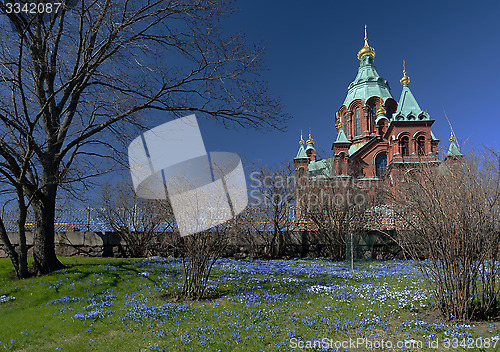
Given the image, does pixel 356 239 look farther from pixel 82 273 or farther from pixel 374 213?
pixel 82 273

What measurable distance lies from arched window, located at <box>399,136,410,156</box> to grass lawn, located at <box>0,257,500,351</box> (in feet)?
92.3

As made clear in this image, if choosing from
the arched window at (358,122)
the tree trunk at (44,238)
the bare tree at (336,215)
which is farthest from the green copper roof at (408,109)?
the tree trunk at (44,238)

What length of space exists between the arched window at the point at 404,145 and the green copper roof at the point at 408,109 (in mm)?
2078

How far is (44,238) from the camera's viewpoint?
8.60 m

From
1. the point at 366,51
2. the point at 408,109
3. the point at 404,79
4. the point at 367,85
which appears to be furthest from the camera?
the point at 366,51

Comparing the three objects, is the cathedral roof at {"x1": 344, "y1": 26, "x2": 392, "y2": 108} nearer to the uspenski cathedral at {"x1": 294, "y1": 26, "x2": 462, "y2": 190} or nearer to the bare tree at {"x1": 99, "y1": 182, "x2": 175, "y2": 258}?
the uspenski cathedral at {"x1": 294, "y1": 26, "x2": 462, "y2": 190}

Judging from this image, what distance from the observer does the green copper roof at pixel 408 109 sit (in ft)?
112

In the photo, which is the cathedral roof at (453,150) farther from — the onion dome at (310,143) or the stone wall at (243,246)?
the onion dome at (310,143)

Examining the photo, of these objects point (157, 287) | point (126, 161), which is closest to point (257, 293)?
point (157, 287)

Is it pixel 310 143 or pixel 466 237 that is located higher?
pixel 310 143

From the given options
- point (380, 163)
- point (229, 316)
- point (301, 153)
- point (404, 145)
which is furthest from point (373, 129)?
point (229, 316)

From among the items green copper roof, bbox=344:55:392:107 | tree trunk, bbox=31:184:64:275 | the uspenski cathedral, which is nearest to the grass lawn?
tree trunk, bbox=31:184:64:275

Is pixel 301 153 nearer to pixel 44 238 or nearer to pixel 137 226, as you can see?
pixel 137 226

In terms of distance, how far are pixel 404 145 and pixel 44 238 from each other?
3338 cm
